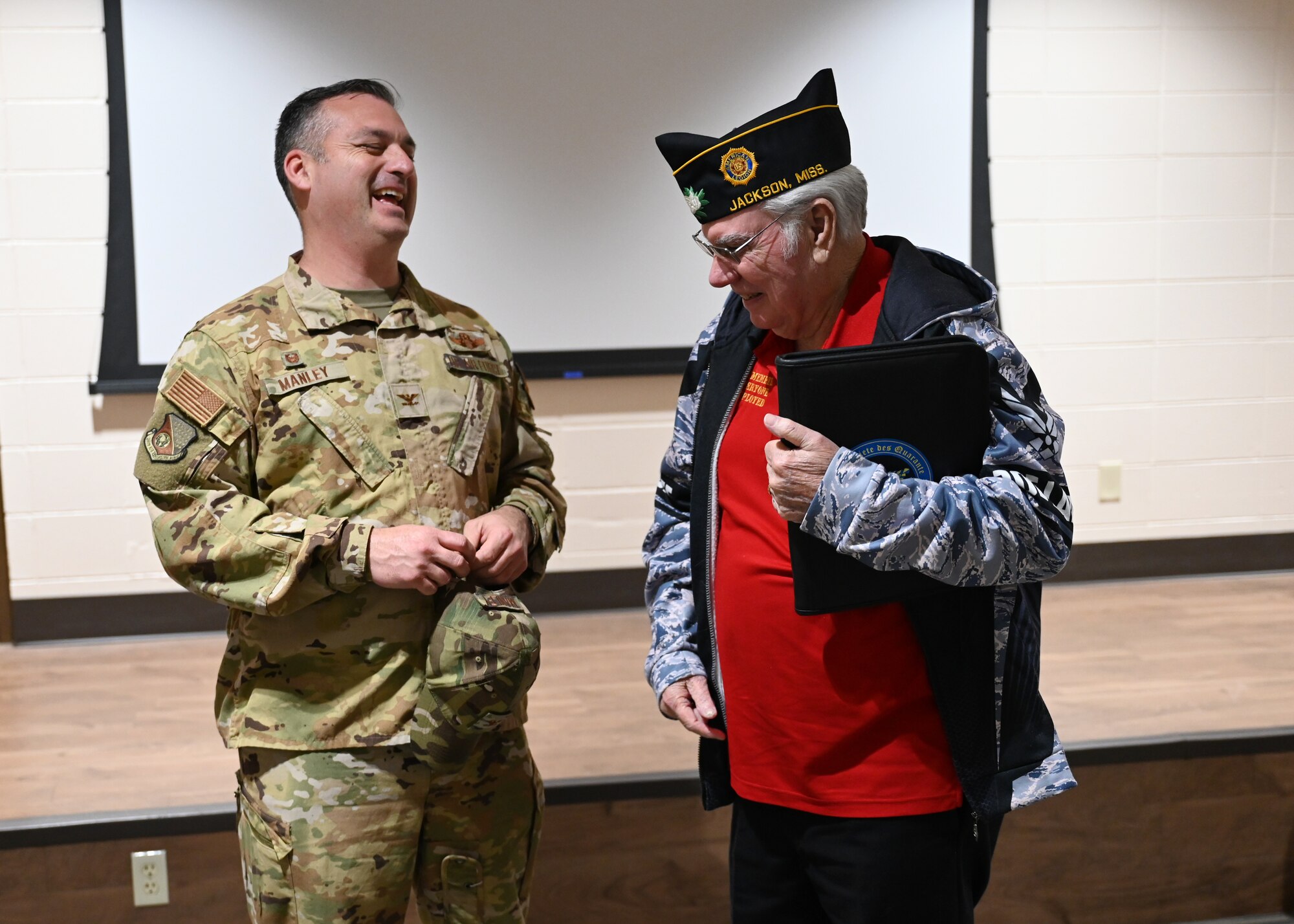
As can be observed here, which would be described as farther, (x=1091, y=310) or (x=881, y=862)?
(x=1091, y=310)

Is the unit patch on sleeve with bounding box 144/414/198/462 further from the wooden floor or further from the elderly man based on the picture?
the wooden floor

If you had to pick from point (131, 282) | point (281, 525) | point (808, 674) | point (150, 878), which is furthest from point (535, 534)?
point (131, 282)

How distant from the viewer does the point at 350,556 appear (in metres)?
1.54

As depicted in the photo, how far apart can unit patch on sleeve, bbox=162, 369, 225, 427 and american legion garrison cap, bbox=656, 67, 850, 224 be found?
70 cm

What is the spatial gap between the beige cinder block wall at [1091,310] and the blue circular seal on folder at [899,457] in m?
2.65

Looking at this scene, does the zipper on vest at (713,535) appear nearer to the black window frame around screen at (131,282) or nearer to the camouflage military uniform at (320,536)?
the camouflage military uniform at (320,536)

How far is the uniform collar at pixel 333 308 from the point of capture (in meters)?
1.64

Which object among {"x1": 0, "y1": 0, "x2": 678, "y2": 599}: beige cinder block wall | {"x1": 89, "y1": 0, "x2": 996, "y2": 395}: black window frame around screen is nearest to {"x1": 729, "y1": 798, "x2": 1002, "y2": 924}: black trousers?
{"x1": 0, "y1": 0, "x2": 678, "y2": 599}: beige cinder block wall

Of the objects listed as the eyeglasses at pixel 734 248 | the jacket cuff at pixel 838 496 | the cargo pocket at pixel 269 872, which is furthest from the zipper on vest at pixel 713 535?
the cargo pocket at pixel 269 872

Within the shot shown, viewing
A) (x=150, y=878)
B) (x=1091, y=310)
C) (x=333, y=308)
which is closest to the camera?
(x=333, y=308)

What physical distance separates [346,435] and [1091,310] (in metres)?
3.28

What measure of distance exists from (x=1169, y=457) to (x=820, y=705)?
3.31 meters

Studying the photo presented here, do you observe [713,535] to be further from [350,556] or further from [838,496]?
[350,556]

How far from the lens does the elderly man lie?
1292 millimetres
